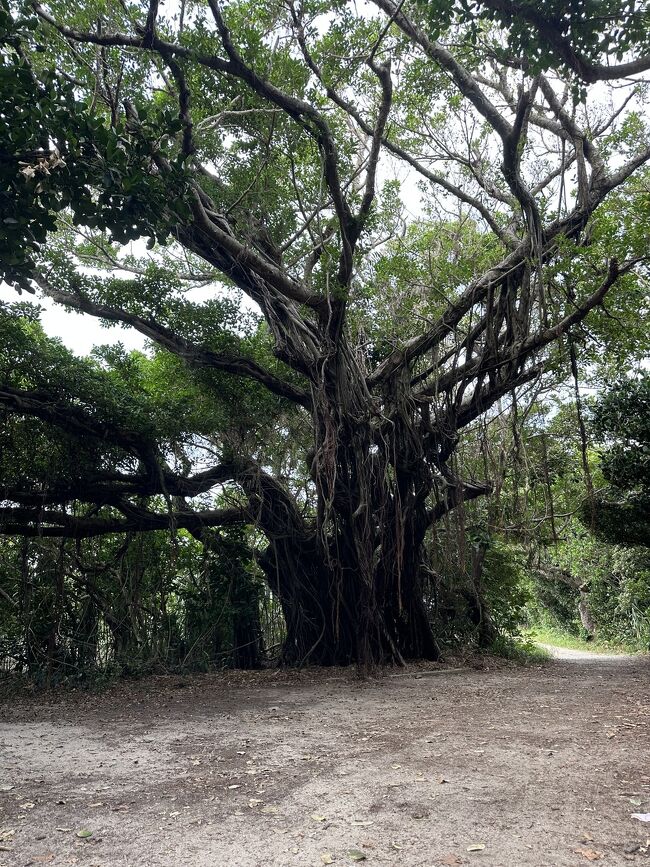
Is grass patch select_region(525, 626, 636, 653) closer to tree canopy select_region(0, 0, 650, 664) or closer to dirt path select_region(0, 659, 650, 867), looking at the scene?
tree canopy select_region(0, 0, 650, 664)

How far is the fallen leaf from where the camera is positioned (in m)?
1.99

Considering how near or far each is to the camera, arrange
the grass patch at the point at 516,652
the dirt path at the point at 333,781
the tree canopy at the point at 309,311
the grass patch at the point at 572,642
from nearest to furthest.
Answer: the dirt path at the point at 333,781 < the tree canopy at the point at 309,311 < the grass patch at the point at 516,652 < the grass patch at the point at 572,642

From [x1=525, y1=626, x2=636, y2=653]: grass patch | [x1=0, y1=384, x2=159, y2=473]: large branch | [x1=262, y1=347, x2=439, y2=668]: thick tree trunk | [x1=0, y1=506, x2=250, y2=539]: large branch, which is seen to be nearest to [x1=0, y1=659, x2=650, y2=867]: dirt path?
[x1=262, y1=347, x2=439, y2=668]: thick tree trunk

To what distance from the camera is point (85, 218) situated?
11.6 ft

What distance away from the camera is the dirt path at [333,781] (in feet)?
7.08

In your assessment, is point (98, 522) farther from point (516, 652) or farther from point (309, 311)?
point (516, 652)

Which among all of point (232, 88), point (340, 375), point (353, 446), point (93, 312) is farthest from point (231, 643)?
point (232, 88)

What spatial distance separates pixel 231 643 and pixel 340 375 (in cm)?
365

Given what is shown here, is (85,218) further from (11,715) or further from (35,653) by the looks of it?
(35,653)

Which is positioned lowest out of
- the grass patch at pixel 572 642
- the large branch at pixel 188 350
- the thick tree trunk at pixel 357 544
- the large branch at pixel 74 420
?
the grass patch at pixel 572 642

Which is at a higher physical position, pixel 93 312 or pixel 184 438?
pixel 93 312

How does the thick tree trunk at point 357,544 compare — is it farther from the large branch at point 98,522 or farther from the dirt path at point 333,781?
the dirt path at point 333,781

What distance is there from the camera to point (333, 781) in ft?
9.47

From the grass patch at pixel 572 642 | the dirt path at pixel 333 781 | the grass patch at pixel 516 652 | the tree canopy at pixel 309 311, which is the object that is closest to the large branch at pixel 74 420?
the tree canopy at pixel 309 311
